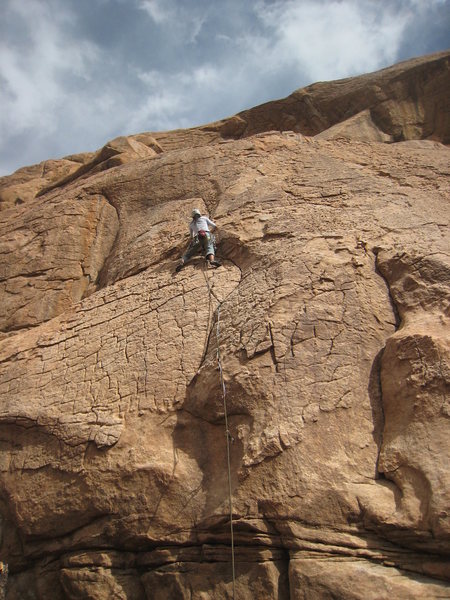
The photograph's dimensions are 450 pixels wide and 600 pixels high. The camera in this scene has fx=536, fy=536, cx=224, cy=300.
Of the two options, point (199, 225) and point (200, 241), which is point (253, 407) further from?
point (199, 225)

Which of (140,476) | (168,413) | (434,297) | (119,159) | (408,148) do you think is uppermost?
(119,159)

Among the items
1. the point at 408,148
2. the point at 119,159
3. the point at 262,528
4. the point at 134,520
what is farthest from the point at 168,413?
the point at 119,159

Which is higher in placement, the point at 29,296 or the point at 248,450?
the point at 29,296

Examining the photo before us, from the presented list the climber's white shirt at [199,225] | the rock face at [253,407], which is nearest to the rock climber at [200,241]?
the climber's white shirt at [199,225]

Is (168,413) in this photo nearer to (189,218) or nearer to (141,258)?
(141,258)

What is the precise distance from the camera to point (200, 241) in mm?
6672

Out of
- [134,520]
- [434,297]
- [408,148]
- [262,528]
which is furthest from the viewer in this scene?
[408,148]

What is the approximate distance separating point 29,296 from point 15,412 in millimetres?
2780

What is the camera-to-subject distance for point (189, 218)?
771 cm

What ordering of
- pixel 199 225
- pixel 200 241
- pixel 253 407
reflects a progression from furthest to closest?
pixel 199 225, pixel 200 241, pixel 253 407

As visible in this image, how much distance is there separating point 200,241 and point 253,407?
2.71 metres

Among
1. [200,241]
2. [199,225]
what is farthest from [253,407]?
[199,225]

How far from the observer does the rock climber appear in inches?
254

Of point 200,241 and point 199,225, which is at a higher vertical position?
point 199,225
